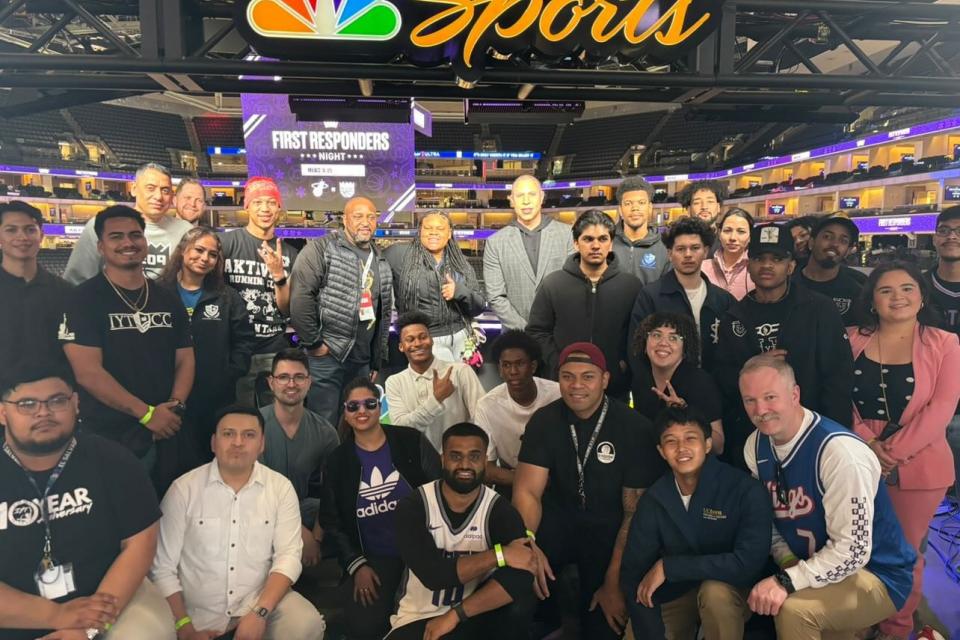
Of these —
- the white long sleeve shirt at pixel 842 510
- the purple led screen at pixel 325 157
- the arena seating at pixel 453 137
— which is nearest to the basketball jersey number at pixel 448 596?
the white long sleeve shirt at pixel 842 510

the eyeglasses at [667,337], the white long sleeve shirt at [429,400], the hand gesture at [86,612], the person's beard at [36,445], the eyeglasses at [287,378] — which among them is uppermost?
the eyeglasses at [667,337]

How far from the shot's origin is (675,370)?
→ 259 centimetres

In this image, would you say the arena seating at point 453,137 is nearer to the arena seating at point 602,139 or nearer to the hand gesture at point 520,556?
the arena seating at point 602,139

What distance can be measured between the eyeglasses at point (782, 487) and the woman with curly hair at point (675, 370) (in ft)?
1.15

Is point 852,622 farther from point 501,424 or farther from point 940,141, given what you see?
point 940,141

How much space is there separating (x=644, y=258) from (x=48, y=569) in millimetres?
3261

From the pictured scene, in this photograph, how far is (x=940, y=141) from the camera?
9.99 metres

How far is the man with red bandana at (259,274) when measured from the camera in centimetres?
332

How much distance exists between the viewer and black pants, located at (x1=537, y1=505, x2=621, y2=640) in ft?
8.04

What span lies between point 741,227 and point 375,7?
2.48m

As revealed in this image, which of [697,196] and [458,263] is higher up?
[697,196]

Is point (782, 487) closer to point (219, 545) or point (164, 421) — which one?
point (219, 545)

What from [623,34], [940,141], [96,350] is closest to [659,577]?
[96,350]

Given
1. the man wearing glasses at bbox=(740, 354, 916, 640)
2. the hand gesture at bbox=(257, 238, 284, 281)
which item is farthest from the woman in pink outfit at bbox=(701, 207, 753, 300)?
the hand gesture at bbox=(257, 238, 284, 281)
